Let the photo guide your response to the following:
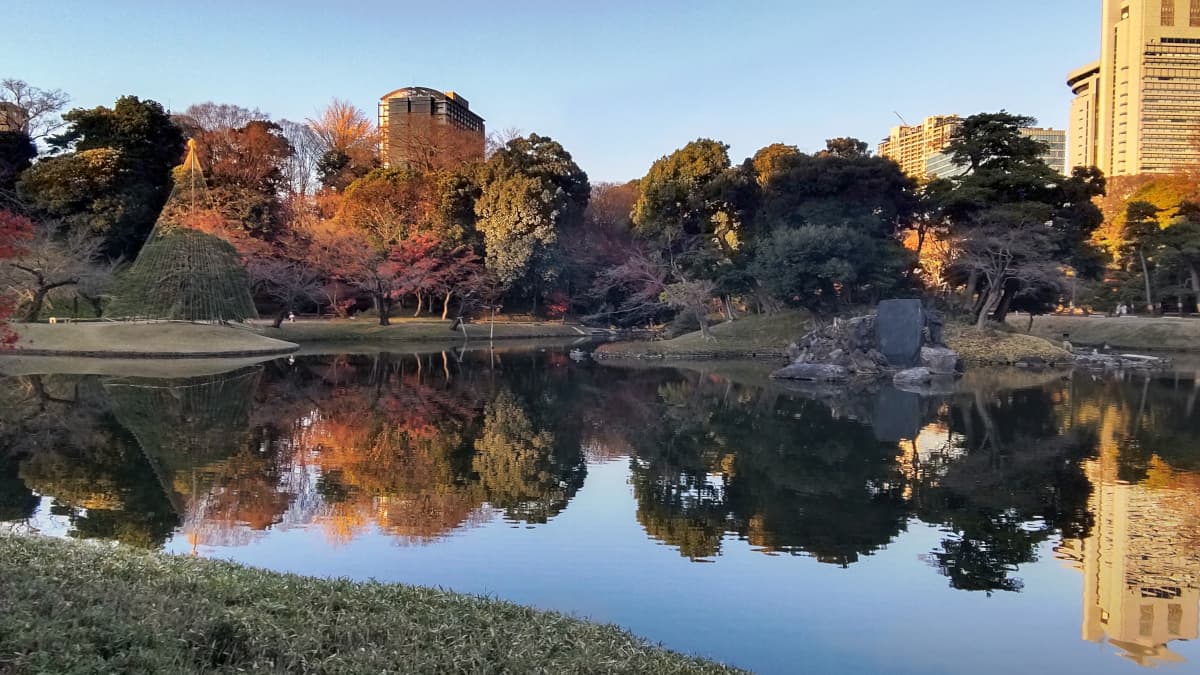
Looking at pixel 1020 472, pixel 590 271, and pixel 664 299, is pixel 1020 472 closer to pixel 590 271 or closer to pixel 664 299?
pixel 664 299

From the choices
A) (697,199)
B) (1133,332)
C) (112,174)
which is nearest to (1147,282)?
(1133,332)

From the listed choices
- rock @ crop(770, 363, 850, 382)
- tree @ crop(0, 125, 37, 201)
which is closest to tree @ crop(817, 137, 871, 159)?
rock @ crop(770, 363, 850, 382)

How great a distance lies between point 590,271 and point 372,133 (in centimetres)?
1967

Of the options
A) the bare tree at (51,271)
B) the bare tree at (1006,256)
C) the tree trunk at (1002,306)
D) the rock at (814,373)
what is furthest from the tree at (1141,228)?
the bare tree at (51,271)

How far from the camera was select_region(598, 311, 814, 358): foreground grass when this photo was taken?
28141mm

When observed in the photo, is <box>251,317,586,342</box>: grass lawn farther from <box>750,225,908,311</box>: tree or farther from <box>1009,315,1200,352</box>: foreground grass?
<box>1009,315,1200,352</box>: foreground grass

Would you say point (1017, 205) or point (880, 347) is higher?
point (1017, 205)

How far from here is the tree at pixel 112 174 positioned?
31.5 meters

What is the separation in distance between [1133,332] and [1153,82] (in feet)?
148

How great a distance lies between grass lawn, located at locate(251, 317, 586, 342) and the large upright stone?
66.5 ft

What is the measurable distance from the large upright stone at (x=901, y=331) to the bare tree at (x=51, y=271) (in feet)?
87.6

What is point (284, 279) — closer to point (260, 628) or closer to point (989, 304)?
point (989, 304)

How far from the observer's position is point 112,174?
32125mm

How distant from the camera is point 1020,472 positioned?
992cm
